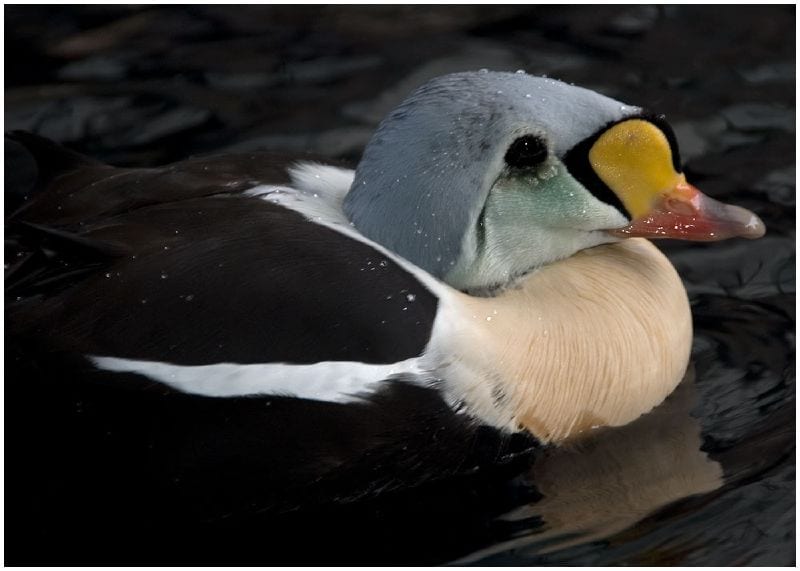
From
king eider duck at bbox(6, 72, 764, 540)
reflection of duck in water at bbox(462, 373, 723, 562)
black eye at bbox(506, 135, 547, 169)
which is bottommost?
reflection of duck in water at bbox(462, 373, 723, 562)

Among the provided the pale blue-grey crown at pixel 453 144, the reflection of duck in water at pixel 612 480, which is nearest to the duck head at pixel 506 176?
the pale blue-grey crown at pixel 453 144

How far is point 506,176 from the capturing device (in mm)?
3881

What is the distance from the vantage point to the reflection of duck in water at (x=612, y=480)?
3857 mm

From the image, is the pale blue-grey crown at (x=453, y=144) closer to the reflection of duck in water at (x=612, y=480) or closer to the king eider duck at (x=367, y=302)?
the king eider duck at (x=367, y=302)

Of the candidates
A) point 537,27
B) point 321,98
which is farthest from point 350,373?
point 537,27

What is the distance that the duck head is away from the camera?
151 inches

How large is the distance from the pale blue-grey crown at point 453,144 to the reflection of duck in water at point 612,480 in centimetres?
70

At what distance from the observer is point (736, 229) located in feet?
13.4

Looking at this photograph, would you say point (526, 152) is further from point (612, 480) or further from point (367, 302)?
point (612, 480)

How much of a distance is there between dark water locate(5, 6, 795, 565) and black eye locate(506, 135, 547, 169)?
858mm

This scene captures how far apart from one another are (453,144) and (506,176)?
0.18 metres

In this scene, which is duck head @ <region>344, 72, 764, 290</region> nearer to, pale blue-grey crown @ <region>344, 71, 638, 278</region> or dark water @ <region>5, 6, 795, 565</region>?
pale blue-grey crown @ <region>344, 71, 638, 278</region>

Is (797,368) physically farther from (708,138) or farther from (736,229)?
(708,138)

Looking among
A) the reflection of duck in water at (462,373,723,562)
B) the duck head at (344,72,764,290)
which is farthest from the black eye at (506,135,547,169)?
the reflection of duck in water at (462,373,723,562)
